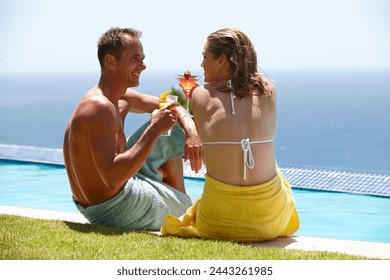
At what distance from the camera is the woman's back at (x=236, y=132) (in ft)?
16.7

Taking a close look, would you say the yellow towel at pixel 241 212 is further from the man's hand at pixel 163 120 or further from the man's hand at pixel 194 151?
the man's hand at pixel 163 120

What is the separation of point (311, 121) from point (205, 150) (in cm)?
5939

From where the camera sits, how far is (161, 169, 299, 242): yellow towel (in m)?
5.12

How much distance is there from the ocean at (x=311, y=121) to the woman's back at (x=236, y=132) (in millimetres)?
31123

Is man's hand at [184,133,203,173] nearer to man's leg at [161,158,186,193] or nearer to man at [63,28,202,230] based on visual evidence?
man at [63,28,202,230]

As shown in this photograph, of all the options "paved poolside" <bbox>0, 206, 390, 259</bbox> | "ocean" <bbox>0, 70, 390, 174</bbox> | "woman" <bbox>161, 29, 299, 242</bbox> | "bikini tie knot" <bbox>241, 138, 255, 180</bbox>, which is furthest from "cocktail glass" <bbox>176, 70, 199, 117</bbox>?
"ocean" <bbox>0, 70, 390, 174</bbox>

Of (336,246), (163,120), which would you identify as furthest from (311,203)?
(163,120)

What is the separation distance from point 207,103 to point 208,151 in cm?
32

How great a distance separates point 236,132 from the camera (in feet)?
16.7

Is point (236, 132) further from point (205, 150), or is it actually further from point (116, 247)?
point (116, 247)

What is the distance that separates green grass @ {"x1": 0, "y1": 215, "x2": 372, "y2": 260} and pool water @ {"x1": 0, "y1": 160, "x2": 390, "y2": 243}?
349 centimetres

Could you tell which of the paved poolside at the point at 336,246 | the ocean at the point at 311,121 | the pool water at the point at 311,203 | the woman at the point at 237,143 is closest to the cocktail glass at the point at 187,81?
the woman at the point at 237,143

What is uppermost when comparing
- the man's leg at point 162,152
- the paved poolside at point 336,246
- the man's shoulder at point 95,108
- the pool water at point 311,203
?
the man's shoulder at point 95,108

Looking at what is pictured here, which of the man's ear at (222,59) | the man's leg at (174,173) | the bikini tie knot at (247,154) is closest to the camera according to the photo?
the bikini tie knot at (247,154)
